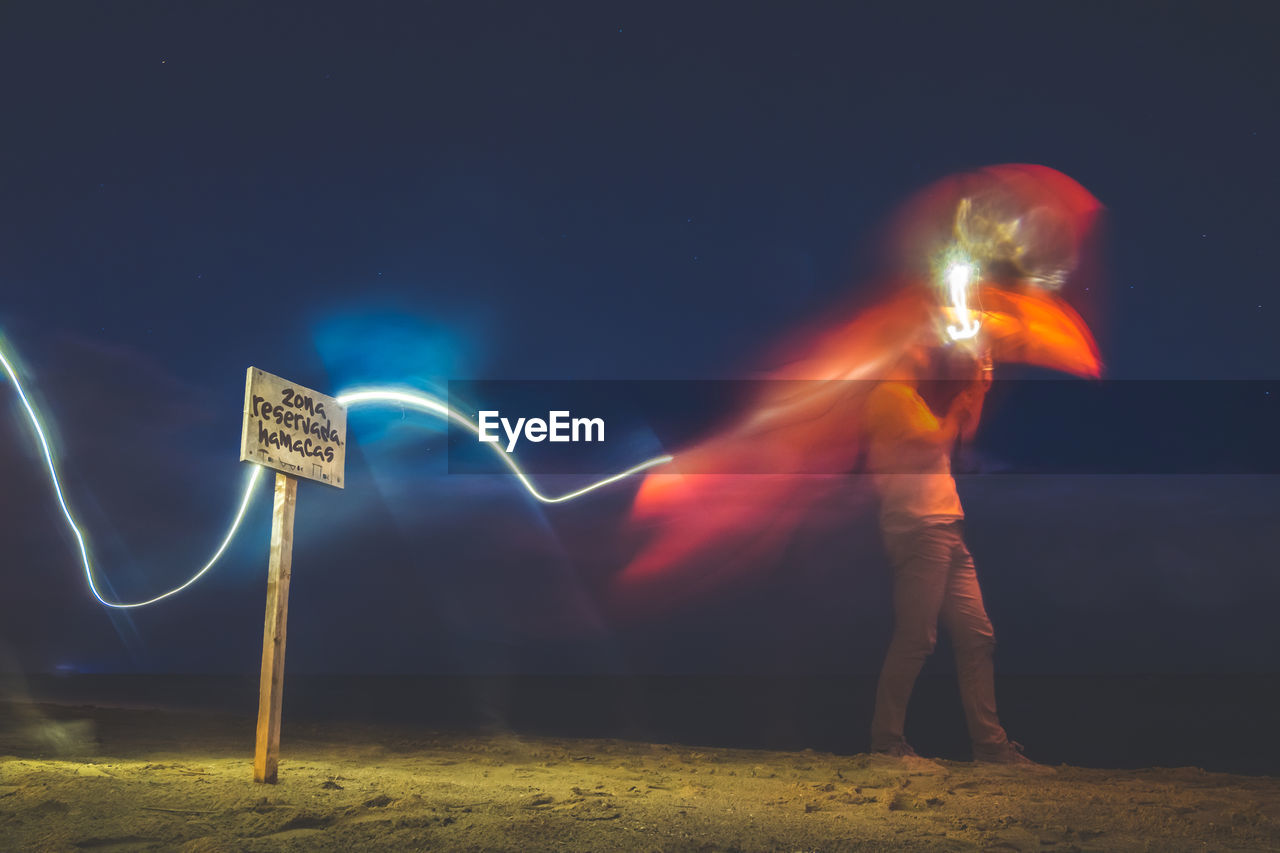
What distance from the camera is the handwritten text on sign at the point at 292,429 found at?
5.74 metres

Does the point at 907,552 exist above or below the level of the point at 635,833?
above

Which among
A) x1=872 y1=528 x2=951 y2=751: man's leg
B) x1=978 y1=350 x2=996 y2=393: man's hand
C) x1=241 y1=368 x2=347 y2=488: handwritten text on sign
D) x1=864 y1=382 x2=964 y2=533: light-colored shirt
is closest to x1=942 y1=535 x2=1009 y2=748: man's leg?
x1=872 y1=528 x2=951 y2=751: man's leg

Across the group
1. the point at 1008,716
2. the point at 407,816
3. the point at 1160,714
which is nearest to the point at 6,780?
the point at 407,816

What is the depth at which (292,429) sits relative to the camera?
20.0 ft

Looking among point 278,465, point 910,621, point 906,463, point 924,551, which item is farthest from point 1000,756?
point 278,465

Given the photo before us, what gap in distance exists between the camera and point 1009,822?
5.42m

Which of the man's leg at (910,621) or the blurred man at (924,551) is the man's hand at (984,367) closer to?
the blurred man at (924,551)

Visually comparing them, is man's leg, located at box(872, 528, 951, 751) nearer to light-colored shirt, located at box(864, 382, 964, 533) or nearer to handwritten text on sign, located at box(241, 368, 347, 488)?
light-colored shirt, located at box(864, 382, 964, 533)

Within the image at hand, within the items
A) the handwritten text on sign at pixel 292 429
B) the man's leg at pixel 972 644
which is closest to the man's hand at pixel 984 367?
the man's leg at pixel 972 644

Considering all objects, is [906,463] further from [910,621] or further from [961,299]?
[961,299]

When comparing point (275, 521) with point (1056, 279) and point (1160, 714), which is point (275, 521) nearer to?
point (1056, 279)

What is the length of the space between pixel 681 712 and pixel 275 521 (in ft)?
37.1

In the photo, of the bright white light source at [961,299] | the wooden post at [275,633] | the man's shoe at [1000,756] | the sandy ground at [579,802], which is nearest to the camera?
the sandy ground at [579,802]

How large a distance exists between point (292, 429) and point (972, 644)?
239 inches
